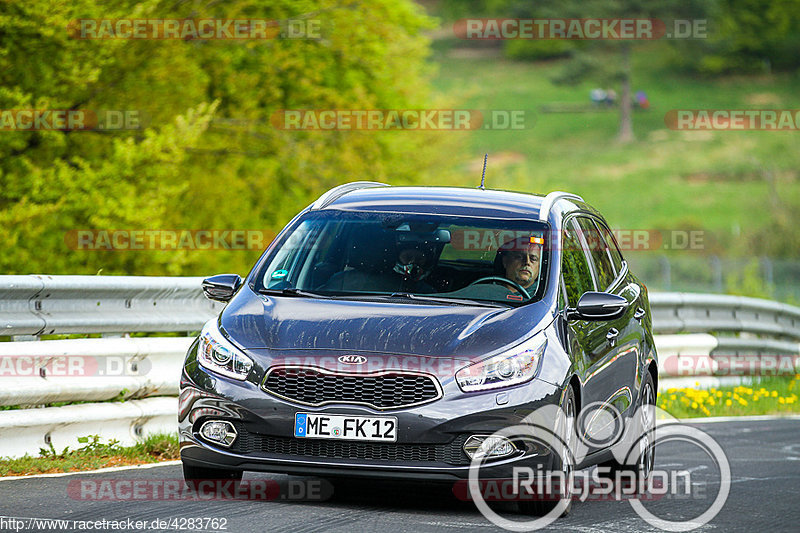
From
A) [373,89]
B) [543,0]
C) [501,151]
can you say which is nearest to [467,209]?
[373,89]

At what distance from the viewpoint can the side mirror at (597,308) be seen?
7.89m

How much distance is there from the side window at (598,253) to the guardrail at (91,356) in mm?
2909

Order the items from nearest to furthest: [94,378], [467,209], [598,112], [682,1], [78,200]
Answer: [467,209] → [94,378] → [78,200] → [682,1] → [598,112]

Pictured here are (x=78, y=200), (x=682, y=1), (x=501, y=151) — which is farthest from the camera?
(x=501, y=151)

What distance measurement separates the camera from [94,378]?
916cm

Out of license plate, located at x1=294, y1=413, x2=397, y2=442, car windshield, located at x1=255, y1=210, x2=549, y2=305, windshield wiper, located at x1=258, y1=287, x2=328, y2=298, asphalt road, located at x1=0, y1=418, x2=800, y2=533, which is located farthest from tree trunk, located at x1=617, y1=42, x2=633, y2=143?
license plate, located at x1=294, y1=413, x2=397, y2=442

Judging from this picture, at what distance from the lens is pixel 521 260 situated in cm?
825

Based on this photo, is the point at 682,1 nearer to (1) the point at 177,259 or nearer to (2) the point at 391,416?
(1) the point at 177,259

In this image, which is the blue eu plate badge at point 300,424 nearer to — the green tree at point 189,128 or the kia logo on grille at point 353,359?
the kia logo on grille at point 353,359

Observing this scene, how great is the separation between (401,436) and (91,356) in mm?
2926

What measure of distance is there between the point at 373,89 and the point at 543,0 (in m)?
94.9

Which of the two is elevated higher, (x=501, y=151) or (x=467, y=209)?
(x=501, y=151)

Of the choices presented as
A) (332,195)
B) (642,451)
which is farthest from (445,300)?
(642,451)

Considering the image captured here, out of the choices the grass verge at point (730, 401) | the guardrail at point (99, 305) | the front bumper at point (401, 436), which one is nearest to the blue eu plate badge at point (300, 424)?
the front bumper at point (401, 436)
